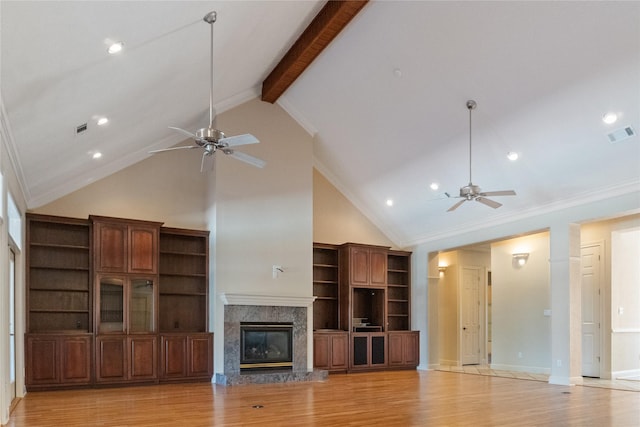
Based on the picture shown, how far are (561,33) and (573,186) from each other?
9.42 feet

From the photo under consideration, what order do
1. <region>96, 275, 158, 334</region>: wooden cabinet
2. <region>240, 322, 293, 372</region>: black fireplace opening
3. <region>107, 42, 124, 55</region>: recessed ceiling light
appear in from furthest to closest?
1. <region>240, 322, 293, 372</region>: black fireplace opening
2. <region>96, 275, 158, 334</region>: wooden cabinet
3. <region>107, 42, 124, 55</region>: recessed ceiling light

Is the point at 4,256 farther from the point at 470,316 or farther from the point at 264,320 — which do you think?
the point at 470,316

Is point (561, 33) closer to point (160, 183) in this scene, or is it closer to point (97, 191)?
point (160, 183)

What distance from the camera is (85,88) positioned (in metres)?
5.15

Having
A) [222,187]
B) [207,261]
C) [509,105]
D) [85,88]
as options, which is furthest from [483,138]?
[85,88]

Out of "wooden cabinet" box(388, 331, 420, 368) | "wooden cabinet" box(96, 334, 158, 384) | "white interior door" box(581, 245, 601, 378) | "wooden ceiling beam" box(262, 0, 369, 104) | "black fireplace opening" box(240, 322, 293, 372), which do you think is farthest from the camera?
"wooden cabinet" box(388, 331, 420, 368)

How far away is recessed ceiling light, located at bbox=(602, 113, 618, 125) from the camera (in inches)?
260

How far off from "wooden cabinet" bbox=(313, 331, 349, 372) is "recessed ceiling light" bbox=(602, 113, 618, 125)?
587 centimetres

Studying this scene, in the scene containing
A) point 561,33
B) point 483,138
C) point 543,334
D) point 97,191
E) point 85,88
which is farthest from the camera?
point 543,334

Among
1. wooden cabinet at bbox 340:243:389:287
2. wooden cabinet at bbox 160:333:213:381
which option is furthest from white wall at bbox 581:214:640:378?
wooden cabinet at bbox 160:333:213:381

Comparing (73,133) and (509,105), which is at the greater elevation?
(509,105)

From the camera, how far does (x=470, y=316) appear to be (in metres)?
12.7

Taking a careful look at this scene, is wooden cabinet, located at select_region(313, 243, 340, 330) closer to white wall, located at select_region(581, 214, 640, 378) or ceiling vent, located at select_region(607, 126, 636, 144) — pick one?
white wall, located at select_region(581, 214, 640, 378)

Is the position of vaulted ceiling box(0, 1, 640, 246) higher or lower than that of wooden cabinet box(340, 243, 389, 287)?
higher
